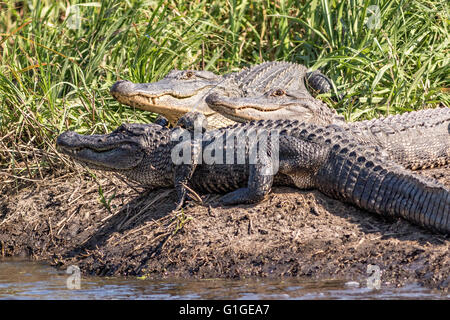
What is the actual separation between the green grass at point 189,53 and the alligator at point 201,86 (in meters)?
0.21

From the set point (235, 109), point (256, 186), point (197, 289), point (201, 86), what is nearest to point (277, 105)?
point (235, 109)

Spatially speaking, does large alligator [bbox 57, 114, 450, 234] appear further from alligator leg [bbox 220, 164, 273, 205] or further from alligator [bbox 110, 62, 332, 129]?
alligator [bbox 110, 62, 332, 129]

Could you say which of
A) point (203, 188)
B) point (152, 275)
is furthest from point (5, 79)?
point (152, 275)

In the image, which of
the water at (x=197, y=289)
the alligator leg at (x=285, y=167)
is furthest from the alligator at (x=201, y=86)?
the water at (x=197, y=289)

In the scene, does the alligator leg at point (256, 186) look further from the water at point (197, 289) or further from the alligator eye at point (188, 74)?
the alligator eye at point (188, 74)

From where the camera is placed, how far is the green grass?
6.59m

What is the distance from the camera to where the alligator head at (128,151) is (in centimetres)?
539

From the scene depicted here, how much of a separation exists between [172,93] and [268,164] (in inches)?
76.1

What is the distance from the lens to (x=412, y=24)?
7.16 metres

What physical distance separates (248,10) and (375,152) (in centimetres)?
375

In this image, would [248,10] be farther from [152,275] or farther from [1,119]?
[152,275]

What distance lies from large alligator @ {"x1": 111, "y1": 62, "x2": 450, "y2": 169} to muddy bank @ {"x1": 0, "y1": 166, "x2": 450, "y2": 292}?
289 millimetres

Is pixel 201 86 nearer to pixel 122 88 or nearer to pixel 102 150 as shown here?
pixel 122 88
